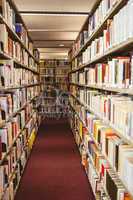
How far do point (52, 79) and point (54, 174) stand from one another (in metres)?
7.49

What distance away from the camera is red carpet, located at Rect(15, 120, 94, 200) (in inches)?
134

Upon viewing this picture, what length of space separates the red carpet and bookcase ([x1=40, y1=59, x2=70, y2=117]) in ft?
15.4

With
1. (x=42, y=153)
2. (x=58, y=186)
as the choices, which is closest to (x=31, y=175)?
(x=58, y=186)

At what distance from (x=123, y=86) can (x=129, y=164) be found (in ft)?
1.90

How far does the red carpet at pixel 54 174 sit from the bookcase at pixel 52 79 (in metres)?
4.68

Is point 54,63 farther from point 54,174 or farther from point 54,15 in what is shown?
point 54,174

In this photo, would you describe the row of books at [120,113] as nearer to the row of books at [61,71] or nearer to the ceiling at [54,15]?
the ceiling at [54,15]

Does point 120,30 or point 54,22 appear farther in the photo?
point 54,22

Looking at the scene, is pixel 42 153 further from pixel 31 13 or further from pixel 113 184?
pixel 113 184

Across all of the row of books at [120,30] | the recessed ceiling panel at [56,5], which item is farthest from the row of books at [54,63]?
the row of books at [120,30]

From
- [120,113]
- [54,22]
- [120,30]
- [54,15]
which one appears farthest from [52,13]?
[120,113]

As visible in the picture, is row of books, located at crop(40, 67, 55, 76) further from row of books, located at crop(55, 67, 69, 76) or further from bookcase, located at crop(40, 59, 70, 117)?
row of books, located at crop(55, 67, 69, 76)

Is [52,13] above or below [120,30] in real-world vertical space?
above

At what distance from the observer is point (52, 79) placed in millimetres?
11375
